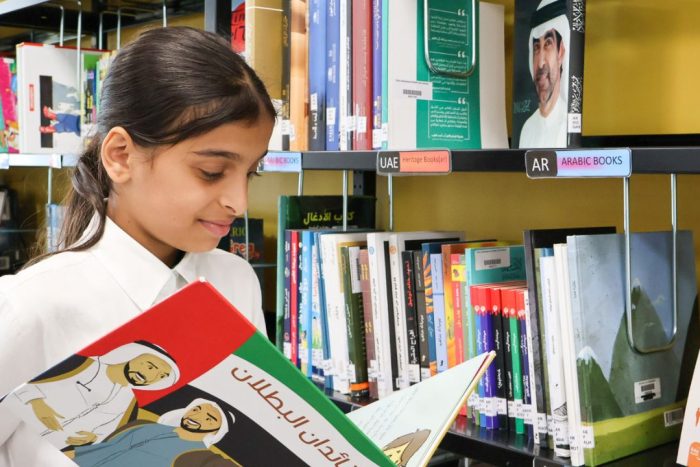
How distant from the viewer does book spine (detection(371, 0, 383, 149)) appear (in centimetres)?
143

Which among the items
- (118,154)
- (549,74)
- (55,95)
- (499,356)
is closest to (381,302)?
(499,356)

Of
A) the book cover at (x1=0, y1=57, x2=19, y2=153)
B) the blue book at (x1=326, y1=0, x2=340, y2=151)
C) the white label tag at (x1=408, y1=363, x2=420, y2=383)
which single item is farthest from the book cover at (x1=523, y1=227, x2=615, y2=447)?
the book cover at (x1=0, y1=57, x2=19, y2=153)

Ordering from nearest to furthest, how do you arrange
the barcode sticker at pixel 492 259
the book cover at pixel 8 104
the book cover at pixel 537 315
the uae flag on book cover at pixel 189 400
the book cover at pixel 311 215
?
the uae flag on book cover at pixel 189 400
the book cover at pixel 537 315
the barcode sticker at pixel 492 259
the book cover at pixel 311 215
the book cover at pixel 8 104

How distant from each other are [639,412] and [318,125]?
73 centimetres

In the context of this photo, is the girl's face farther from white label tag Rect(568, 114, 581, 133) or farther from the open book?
white label tag Rect(568, 114, 581, 133)

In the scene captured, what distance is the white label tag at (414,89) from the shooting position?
1391 millimetres

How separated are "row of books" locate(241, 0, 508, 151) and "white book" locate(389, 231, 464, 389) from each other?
0.51 ft

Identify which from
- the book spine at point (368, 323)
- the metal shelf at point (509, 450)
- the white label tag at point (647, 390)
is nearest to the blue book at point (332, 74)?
the book spine at point (368, 323)

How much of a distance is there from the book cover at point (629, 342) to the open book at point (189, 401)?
47 centimetres

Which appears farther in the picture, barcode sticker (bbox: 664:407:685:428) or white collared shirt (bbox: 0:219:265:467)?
barcode sticker (bbox: 664:407:685:428)

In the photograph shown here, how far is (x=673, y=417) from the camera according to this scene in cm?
120

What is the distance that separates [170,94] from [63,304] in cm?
27

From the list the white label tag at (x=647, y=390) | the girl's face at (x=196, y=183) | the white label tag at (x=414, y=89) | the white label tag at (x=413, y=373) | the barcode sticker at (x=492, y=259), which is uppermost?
the white label tag at (x=414, y=89)

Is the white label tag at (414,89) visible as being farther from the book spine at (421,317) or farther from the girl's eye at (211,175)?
the girl's eye at (211,175)
